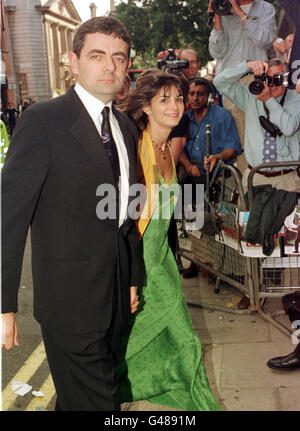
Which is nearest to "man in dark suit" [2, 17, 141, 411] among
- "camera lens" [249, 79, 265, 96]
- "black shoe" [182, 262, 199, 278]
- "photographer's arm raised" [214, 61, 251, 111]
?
"camera lens" [249, 79, 265, 96]

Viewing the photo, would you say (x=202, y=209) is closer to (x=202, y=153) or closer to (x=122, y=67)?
(x=202, y=153)

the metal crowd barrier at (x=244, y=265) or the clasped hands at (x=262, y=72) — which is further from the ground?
the clasped hands at (x=262, y=72)

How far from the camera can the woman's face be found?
3.21 metres

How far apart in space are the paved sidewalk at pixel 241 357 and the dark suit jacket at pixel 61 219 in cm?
132

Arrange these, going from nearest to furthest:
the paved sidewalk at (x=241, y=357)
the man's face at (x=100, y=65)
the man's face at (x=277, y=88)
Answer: the man's face at (x=100, y=65), the paved sidewalk at (x=241, y=357), the man's face at (x=277, y=88)

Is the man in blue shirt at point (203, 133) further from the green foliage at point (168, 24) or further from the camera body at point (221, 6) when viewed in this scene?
the green foliage at point (168, 24)

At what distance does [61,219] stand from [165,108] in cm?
125

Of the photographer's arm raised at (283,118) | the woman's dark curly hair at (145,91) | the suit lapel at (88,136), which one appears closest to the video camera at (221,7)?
the photographer's arm raised at (283,118)

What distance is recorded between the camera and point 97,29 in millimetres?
2424

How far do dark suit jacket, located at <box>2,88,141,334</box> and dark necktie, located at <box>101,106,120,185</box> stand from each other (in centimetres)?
8

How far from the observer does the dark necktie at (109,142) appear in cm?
240

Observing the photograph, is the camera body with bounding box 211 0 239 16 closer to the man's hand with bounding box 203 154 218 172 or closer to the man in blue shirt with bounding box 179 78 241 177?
the man in blue shirt with bounding box 179 78 241 177

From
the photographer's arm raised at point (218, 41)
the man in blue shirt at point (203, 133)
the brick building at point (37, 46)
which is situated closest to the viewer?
the man in blue shirt at point (203, 133)

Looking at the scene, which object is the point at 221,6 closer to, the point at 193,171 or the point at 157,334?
the point at 193,171
